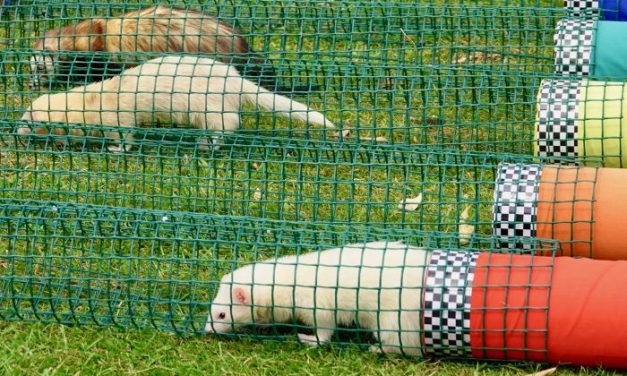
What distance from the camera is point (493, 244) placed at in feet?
19.2

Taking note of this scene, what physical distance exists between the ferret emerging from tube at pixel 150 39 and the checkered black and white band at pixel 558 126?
203 cm

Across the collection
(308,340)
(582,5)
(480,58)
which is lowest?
(308,340)

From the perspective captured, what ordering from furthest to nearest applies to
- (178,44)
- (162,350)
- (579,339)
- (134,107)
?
1. (178,44)
2. (134,107)
3. (162,350)
4. (579,339)

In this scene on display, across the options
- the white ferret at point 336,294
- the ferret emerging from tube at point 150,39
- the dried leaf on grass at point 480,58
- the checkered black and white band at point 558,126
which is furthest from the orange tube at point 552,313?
the ferret emerging from tube at point 150,39

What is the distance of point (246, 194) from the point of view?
6.97 metres

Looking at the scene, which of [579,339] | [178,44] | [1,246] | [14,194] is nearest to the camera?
[579,339]

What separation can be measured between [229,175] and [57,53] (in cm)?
126

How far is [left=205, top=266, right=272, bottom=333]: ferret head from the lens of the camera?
561cm

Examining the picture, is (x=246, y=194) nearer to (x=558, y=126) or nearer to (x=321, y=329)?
(x=321, y=329)

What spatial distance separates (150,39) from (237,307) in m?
3.40

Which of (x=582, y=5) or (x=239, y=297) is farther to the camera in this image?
(x=582, y=5)

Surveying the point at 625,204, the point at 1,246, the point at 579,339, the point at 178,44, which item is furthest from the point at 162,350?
the point at 178,44

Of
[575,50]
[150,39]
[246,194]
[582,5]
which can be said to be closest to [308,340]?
[246,194]

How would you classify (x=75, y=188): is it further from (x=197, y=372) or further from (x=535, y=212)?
(x=535, y=212)
